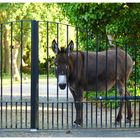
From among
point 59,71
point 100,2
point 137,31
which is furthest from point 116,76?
point 137,31

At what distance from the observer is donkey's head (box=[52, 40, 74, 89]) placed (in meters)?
11.6

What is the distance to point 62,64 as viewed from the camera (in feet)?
38.3

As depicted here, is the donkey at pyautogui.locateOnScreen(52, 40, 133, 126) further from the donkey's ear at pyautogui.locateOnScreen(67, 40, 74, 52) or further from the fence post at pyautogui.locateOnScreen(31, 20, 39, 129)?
the fence post at pyautogui.locateOnScreen(31, 20, 39, 129)

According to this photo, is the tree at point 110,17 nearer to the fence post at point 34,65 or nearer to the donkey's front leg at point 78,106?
the donkey's front leg at point 78,106

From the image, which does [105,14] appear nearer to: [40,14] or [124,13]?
[124,13]

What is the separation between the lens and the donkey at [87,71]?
1170 cm

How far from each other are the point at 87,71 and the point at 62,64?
3.06 feet

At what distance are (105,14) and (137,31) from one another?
3.80 feet

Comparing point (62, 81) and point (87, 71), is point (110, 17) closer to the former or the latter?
point (87, 71)

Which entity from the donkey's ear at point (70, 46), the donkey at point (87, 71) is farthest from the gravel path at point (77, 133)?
the donkey's ear at point (70, 46)

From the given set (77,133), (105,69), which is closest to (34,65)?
(77,133)

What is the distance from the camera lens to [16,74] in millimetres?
→ 34125

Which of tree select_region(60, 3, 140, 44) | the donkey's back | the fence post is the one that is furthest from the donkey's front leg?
tree select_region(60, 3, 140, 44)

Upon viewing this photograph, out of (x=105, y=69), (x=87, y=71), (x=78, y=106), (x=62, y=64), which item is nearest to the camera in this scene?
(x=62, y=64)
